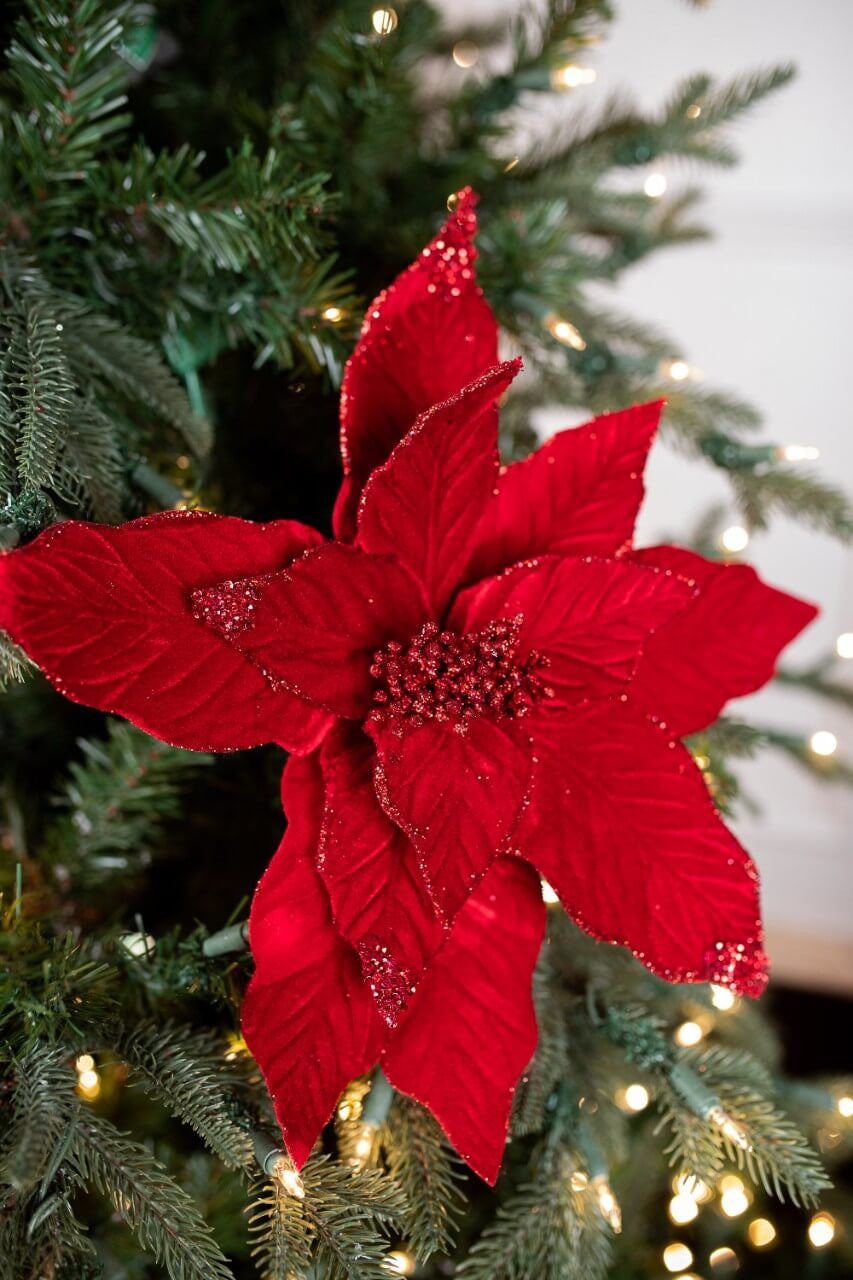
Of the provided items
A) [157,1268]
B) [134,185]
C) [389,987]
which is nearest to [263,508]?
[134,185]

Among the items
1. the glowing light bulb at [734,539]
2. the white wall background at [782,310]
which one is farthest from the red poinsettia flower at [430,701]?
the white wall background at [782,310]

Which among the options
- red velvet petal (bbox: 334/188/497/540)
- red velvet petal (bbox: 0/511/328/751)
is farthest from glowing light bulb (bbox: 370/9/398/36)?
red velvet petal (bbox: 0/511/328/751)

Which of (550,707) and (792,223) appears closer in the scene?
(550,707)

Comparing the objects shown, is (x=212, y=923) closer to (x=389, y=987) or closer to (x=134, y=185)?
(x=389, y=987)

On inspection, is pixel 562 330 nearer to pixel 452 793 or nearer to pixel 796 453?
pixel 796 453

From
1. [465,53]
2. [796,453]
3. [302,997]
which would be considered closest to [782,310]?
[465,53]

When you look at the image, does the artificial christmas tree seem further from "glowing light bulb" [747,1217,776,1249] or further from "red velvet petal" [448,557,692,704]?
"glowing light bulb" [747,1217,776,1249]
